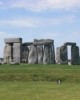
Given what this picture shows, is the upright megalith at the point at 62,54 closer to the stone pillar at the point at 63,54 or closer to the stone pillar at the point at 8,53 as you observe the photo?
the stone pillar at the point at 63,54

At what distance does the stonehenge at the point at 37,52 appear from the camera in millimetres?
55469

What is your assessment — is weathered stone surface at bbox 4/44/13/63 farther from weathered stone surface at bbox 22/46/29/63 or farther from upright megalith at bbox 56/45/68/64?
upright megalith at bbox 56/45/68/64

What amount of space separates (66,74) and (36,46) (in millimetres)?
23618

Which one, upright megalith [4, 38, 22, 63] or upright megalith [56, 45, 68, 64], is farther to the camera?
upright megalith [4, 38, 22, 63]

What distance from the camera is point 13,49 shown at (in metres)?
59.0

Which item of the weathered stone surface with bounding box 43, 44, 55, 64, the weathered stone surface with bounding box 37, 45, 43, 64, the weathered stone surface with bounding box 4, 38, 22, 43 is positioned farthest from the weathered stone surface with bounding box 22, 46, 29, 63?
the weathered stone surface with bounding box 43, 44, 55, 64

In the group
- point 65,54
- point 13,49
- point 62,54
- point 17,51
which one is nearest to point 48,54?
point 62,54

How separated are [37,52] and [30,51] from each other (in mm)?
974

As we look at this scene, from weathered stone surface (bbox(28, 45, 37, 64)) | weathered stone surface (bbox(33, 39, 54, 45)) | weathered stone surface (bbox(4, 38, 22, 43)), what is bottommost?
weathered stone surface (bbox(28, 45, 37, 64))

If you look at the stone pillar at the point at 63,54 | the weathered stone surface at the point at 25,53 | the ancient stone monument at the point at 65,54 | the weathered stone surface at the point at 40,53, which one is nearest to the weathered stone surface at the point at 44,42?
the weathered stone surface at the point at 40,53

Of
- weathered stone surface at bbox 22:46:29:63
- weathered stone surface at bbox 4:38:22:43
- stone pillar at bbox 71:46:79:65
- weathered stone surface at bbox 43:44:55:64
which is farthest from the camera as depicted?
weathered stone surface at bbox 22:46:29:63

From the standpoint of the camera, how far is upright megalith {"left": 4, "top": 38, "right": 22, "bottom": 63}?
58281mm

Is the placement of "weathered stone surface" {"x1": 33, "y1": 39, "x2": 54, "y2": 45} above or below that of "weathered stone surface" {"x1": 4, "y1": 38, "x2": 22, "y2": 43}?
below

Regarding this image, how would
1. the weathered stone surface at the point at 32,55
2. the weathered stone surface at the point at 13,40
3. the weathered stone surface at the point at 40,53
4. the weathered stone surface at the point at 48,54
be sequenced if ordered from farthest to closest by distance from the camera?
1. the weathered stone surface at the point at 13,40
2. the weathered stone surface at the point at 40,53
3. the weathered stone surface at the point at 32,55
4. the weathered stone surface at the point at 48,54
